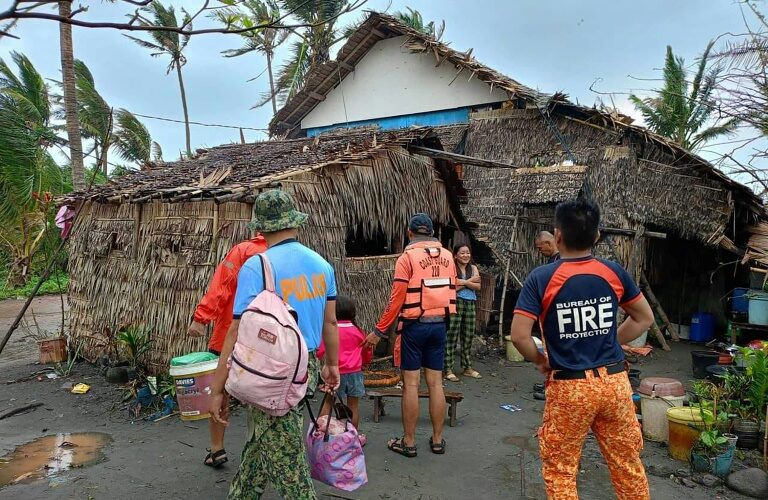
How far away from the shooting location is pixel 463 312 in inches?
281

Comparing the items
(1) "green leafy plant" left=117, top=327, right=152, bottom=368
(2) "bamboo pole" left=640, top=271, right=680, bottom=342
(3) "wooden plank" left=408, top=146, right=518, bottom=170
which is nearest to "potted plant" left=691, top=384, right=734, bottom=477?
(3) "wooden plank" left=408, top=146, right=518, bottom=170

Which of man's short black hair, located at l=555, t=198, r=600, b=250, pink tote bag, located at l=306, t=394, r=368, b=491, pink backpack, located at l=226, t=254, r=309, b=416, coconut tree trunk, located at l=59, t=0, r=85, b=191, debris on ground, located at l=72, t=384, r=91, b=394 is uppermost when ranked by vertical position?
coconut tree trunk, located at l=59, t=0, r=85, b=191

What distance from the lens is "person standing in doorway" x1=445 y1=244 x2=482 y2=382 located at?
682cm

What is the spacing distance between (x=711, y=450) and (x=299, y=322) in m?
3.61

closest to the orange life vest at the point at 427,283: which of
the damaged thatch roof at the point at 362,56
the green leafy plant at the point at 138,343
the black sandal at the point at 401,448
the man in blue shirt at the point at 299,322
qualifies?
the black sandal at the point at 401,448

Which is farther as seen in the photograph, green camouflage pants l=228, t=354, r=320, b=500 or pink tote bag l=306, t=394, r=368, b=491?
pink tote bag l=306, t=394, r=368, b=491

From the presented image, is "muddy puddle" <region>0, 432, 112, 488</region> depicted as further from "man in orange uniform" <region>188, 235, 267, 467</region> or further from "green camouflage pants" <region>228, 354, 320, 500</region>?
"green camouflage pants" <region>228, 354, 320, 500</region>

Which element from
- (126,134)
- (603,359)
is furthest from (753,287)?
(126,134)

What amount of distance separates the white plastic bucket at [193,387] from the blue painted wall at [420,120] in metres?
8.56

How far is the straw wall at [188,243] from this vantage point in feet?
19.5

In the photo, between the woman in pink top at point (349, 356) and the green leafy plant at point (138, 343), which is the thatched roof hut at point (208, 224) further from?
the woman in pink top at point (349, 356)

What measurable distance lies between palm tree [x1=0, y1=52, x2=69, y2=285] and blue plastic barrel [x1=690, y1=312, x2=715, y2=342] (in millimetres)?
12683

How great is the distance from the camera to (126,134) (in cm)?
1878

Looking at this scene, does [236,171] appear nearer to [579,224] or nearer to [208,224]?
[208,224]
